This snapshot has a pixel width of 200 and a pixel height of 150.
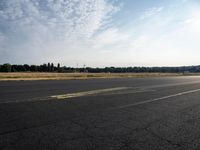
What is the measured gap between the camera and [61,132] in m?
4.84

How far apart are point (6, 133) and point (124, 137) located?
8.68ft

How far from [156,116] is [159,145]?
9.17 ft

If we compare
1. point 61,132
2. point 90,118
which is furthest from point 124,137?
point 90,118

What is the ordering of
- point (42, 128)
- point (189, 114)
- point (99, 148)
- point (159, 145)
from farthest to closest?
point (189, 114) < point (42, 128) < point (159, 145) < point (99, 148)

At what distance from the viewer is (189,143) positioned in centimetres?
433

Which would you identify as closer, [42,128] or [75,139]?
Result: [75,139]

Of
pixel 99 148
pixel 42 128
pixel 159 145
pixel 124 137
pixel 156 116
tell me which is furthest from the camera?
pixel 156 116

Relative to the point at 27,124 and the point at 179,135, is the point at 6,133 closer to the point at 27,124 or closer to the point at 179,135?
the point at 27,124

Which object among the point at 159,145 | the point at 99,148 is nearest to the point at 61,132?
the point at 99,148

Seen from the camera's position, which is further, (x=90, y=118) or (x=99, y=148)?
(x=90, y=118)

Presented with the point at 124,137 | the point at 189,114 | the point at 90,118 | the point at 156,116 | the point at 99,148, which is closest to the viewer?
the point at 99,148

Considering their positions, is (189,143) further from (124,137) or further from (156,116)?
(156,116)

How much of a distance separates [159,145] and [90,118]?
264 cm

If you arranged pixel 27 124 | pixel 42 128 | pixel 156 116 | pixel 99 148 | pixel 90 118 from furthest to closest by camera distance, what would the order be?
pixel 156 116 < pixel 90 118 < pixel 27 124 < pixel 42 128 < pixel 99 148
